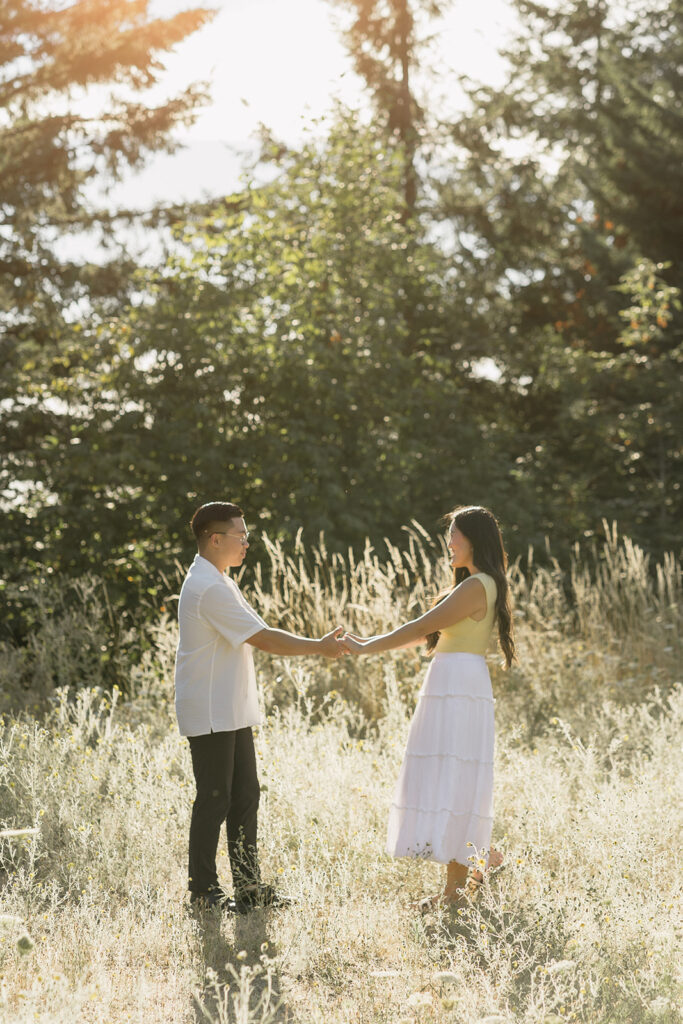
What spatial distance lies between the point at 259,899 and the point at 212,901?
0.20 metres

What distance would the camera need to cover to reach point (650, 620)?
8.52 metres

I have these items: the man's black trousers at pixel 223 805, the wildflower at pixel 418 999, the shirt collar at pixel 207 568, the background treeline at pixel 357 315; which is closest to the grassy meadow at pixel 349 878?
the wildflower at pixel 418 999

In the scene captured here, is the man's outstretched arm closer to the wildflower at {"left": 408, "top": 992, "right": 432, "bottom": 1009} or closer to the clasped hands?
the clasped hands

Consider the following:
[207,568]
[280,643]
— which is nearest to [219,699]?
[280,643]

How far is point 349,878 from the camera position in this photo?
4.54 metres

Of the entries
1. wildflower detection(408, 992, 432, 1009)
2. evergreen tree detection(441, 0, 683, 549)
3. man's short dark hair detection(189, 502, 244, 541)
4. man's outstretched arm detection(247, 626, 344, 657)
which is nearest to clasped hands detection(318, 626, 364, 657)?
man's outstretched arm detection(247, 626, 344, 657)

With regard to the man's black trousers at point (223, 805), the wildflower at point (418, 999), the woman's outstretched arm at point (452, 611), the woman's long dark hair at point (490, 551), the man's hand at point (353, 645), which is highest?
the woman's long dark hair at point (490, 551)

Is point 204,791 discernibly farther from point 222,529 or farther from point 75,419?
point 75,419

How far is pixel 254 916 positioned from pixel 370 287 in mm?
9955

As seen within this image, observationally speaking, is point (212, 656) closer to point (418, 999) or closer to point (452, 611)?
point (452, 611)

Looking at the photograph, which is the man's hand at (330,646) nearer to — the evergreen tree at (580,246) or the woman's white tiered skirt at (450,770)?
the woman's white tiered skirt at (450,770)

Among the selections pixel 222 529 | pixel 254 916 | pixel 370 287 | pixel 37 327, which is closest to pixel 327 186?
pixel 370 287

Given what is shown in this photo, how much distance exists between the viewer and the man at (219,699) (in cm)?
430

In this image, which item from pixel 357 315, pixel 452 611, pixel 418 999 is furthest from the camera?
pixel 357 315
